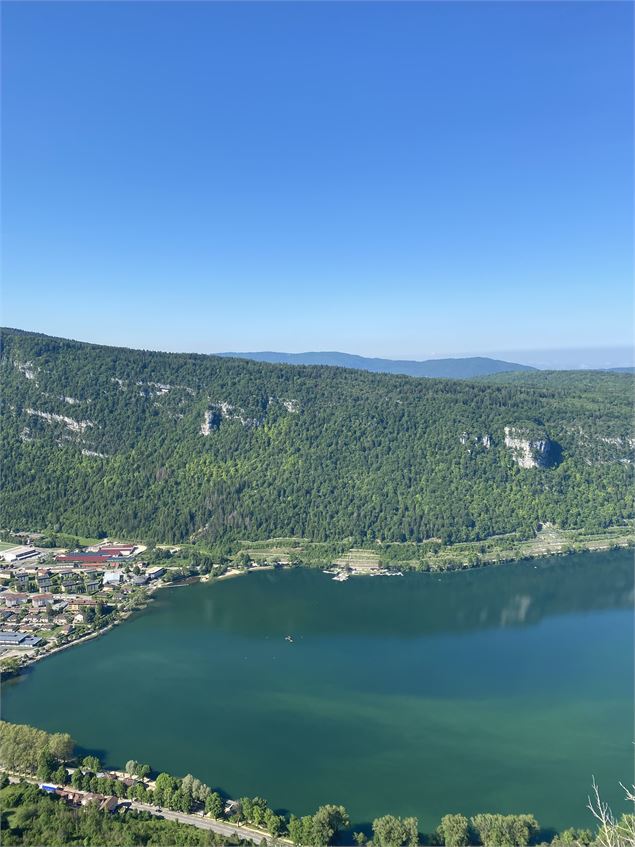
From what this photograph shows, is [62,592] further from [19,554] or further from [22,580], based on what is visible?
[19,554]

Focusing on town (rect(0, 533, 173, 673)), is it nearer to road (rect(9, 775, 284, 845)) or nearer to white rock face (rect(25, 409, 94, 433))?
road (rect(9, 775, 284, 845))

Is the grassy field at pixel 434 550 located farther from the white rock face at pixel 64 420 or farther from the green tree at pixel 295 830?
the green tree at pixel 295 830

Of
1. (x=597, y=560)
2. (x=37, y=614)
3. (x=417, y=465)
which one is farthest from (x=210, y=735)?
(x=417, y=465)

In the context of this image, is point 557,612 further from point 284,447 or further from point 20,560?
point 20,560

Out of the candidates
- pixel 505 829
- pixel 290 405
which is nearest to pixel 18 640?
pixel 505 829

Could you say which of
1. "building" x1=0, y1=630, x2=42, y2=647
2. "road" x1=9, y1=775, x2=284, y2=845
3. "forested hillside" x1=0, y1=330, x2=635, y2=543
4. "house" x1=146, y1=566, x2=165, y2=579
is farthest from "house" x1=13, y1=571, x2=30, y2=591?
"road" x1=9, y1=775, x2=284, y2=845

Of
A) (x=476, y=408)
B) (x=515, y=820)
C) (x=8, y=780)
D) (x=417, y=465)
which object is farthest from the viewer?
(x=476, y=408)
